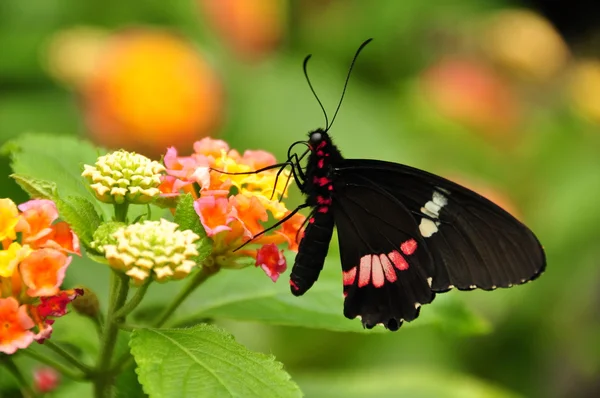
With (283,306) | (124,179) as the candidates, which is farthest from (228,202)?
(283,306)

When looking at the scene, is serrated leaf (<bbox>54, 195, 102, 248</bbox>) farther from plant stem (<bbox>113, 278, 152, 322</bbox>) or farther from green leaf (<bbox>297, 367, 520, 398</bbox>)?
green leaf (<bbox>297, 367, 520, 398</bbox>)

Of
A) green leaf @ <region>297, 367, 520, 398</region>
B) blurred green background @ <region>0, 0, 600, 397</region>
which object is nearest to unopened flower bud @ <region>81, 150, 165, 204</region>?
green leaf @ <region>297, 367, 520, 398</region>

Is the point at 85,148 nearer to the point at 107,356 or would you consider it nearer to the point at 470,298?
the point at 107,356

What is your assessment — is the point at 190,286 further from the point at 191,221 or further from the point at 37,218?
the point at 37,218

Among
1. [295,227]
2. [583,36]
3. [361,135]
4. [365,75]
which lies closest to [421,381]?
[295,227]

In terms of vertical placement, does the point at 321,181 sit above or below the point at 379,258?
above

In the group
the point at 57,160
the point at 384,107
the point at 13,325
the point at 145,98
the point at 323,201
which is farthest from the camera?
the point at 384,107

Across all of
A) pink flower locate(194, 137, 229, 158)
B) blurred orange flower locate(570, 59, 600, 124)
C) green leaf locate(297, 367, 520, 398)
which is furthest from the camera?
blurred orange flower locate(570, 59, 600, 124)
